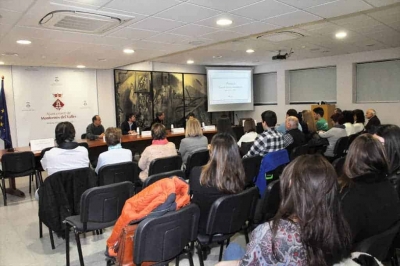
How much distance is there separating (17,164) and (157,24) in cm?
305

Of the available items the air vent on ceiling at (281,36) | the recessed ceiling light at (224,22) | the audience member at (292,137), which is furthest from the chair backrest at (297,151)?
the air vent on ceiling at (281,36)

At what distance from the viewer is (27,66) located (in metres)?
8.07

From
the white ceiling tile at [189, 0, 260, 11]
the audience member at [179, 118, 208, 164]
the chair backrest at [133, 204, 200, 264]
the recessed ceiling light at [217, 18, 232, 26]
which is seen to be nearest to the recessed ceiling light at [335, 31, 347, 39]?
the recessed ceiling light at [217, 18, 232, 26]

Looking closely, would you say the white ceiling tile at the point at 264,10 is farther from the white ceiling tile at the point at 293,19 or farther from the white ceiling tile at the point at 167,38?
the white ceiling tile at the point at 167,38

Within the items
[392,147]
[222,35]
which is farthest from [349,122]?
[392,147]

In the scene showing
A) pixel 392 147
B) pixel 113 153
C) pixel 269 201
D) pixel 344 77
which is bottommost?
pixel 269 201

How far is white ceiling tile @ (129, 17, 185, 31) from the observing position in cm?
427

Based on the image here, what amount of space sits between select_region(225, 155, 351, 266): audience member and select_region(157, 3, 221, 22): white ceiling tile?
291cm

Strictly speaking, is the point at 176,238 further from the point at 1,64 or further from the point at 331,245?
the point at 1,64

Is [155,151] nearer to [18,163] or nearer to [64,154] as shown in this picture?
[64,154]

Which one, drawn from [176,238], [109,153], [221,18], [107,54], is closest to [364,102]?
[221,18]

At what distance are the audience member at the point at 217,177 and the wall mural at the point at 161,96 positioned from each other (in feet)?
22.5

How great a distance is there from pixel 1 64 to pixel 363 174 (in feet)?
27.5

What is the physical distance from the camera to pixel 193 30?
4.94 meters
